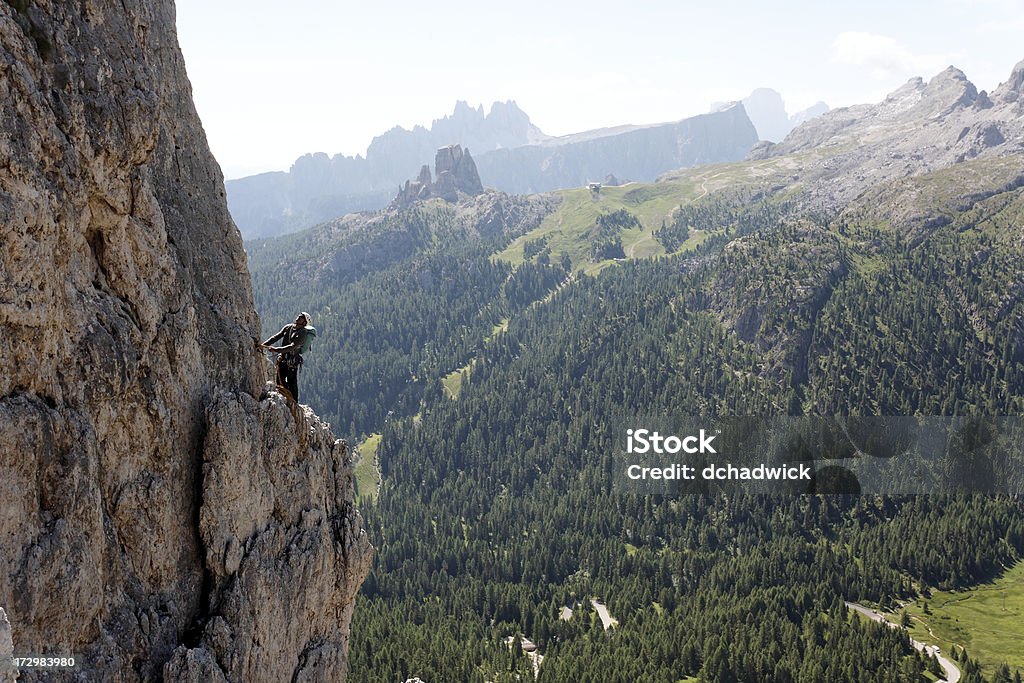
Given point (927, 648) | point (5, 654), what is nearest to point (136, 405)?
point (5, 654)

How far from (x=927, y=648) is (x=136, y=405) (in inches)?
5973

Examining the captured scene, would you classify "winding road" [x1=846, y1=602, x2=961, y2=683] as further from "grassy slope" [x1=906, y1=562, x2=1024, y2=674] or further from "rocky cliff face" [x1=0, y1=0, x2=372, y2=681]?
"rocky cliff face" [x1=0, y1=0, x2=372, y2=681]

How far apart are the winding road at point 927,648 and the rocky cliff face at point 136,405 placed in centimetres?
12733

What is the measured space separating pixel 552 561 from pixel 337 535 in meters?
149

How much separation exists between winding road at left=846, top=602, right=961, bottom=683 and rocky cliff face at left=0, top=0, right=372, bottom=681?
418 ft

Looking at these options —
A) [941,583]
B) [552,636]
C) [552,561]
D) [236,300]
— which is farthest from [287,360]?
[941,583]

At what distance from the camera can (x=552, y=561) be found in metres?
179

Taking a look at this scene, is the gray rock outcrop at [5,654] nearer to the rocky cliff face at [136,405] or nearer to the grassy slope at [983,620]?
the rocky cliff face at [136,405]

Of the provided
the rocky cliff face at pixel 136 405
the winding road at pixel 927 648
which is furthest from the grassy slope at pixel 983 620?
the rocky cliff face at pixel 136 405

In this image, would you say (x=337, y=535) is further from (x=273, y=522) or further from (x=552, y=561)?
(x=552, y=561)

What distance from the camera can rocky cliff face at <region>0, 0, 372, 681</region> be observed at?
22094 millimetres

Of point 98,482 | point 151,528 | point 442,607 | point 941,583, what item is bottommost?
point 941,583

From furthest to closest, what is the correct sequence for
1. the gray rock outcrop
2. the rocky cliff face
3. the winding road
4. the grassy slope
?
the grassy slope → the winding road → the rocky cliff face → the gray rock outcrop

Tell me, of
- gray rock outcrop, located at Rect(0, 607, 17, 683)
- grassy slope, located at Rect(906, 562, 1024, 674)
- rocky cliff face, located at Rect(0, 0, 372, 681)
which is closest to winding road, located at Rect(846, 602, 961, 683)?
grassy slope, located at Rect(906, 562, 1024, 674)
